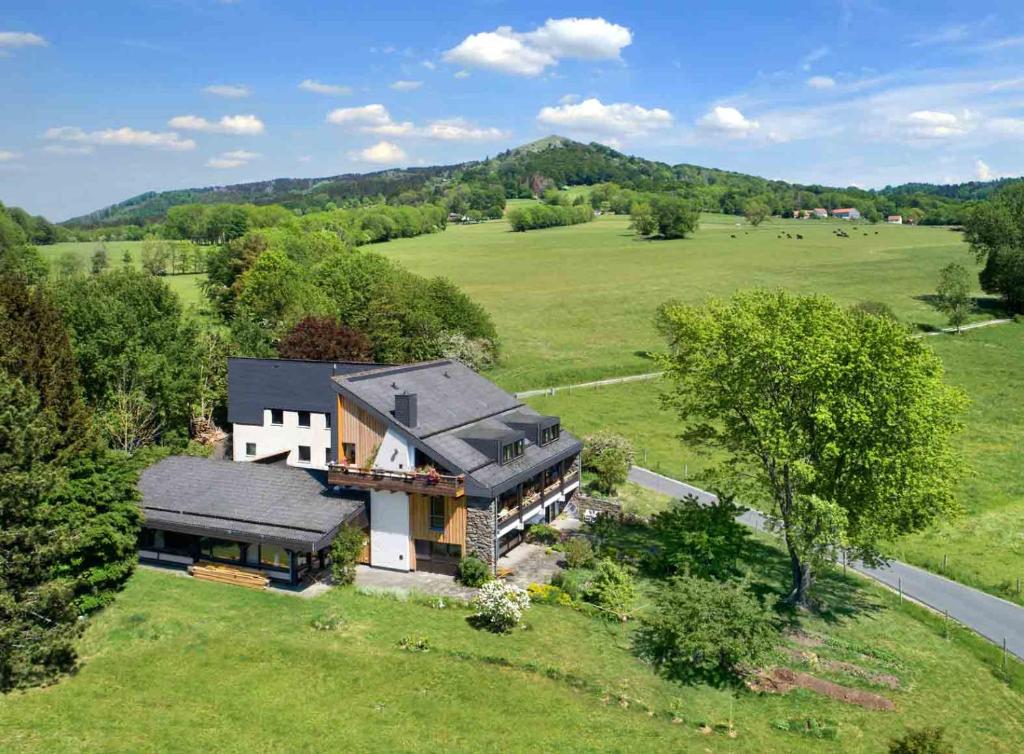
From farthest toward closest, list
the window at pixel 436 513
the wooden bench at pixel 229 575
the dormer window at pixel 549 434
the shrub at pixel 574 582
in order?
the dormer window at pixel 549 434 → the window at pixel 436 513 → the wooden bench at pixel 229 575 → the shrub at pixel 574 582

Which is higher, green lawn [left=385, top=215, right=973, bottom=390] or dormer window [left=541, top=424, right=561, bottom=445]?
green lawn [left=385, top=215, right=973, bottom=390]

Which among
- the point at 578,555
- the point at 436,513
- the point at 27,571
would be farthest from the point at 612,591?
the point at 27,571

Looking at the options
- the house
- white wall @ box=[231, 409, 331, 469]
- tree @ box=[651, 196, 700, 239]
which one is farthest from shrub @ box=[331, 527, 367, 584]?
tree @ box=[651, 196, 700, 239]

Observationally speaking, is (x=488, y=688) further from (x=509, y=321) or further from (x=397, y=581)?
(x=509, y=321)

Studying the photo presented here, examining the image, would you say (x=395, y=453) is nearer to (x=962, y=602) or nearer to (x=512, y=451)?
(x=512, y=451)

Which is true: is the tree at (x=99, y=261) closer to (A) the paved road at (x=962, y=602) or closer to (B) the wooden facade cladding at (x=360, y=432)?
(B) the wooden facade cladding at (x=360, y=432)

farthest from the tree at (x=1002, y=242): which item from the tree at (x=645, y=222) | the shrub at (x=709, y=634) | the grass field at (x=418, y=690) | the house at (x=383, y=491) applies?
the shrub at (x=709, y=634)

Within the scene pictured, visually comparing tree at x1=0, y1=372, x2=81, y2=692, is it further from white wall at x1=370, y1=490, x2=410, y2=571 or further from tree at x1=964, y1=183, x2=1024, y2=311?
tree at x1=964, y1=183, x2=1024, y2=311
